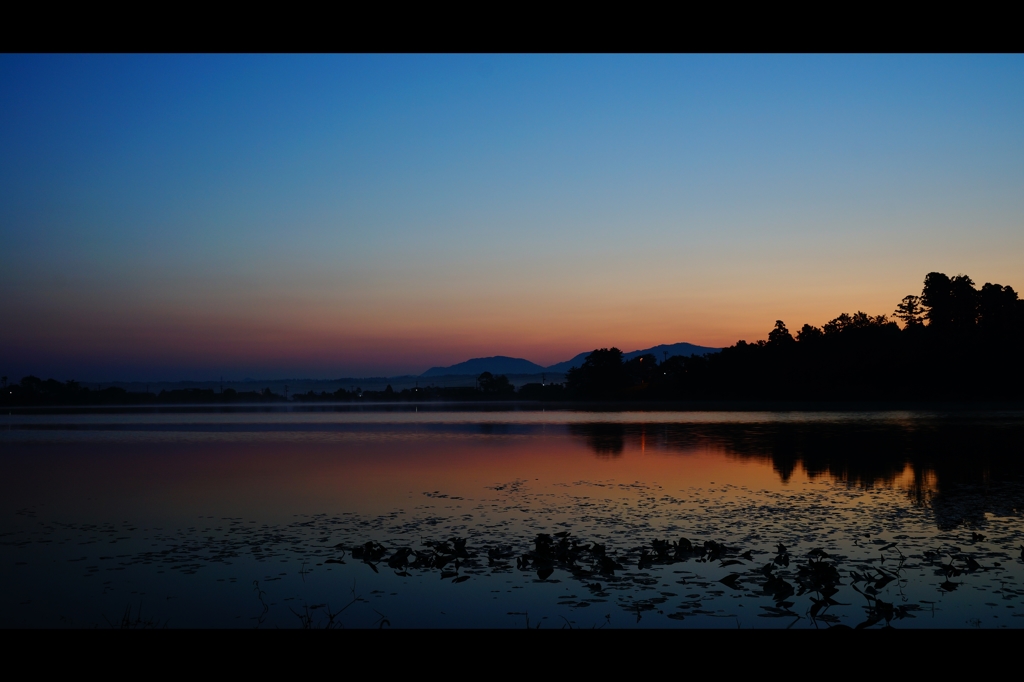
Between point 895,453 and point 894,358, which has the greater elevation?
point 894,358

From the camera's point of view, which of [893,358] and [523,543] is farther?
[893,358]

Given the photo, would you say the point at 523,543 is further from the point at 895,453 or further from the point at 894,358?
the point at 894,358

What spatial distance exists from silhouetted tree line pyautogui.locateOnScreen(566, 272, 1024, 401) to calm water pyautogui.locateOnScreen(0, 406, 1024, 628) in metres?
86.1

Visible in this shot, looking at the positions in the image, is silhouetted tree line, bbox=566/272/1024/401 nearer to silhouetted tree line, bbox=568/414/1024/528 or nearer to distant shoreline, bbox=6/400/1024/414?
distant shoreline, bbox=6/400/1024/414

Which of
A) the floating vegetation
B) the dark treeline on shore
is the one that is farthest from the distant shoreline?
the floating vegetation

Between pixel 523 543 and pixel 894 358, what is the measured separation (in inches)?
4293

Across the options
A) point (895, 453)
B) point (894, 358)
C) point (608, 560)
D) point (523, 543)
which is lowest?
point (523, 543)

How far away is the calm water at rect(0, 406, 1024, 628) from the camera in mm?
9094

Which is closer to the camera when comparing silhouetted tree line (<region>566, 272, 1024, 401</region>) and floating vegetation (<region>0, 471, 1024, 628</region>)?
floating vegetation (<region>0, 471, 1024, 628</region>)

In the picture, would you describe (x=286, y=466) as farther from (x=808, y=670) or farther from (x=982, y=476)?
(x=808, y=670)

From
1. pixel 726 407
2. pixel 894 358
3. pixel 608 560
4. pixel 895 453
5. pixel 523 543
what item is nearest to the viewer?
pixel 608 560

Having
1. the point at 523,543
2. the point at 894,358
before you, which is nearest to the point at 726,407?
the point at 894,358

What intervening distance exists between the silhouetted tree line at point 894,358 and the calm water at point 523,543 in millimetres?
86065

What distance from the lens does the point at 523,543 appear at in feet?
42.1
